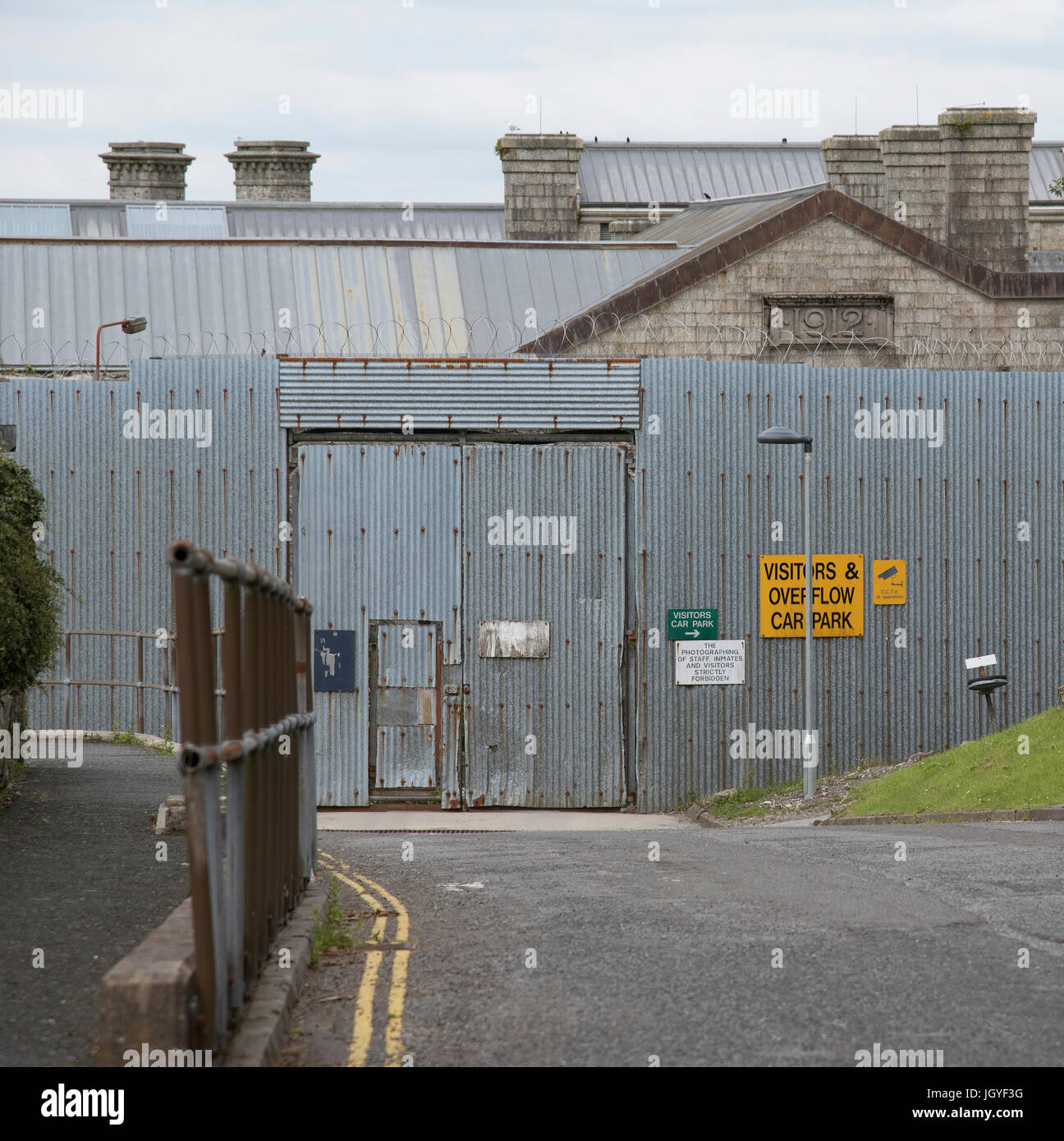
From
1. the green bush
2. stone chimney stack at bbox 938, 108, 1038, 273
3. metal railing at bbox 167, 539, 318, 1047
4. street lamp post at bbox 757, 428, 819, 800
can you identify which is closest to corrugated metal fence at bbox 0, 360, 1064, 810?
street lamp post at bbox 757, 428, 819, 800

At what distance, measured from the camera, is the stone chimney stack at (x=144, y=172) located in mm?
60969

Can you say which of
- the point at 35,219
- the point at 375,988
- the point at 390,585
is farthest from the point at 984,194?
the point at 375,988

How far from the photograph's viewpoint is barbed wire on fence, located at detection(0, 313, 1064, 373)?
25.0m

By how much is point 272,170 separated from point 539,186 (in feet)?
87.4

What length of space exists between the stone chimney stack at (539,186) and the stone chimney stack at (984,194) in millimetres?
10599

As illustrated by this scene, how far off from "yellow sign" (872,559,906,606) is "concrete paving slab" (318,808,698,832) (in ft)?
13.5

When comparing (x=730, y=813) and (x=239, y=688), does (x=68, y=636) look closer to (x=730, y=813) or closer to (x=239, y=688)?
(x=730, y=813)

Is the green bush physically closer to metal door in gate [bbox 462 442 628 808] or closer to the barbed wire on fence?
metal door in gate [bbox 462 442 628 808]

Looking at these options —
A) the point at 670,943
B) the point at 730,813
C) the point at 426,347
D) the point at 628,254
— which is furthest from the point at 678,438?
the point at 670,943

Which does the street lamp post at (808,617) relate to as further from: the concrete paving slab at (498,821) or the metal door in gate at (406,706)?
the metal door in gate at (406,706)

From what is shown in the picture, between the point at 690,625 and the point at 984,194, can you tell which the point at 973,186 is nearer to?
the point at 984,194

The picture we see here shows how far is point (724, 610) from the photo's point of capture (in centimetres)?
2002

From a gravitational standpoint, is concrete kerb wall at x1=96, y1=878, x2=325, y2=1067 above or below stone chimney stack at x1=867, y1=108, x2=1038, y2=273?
below

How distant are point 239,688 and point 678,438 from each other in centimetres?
1431
